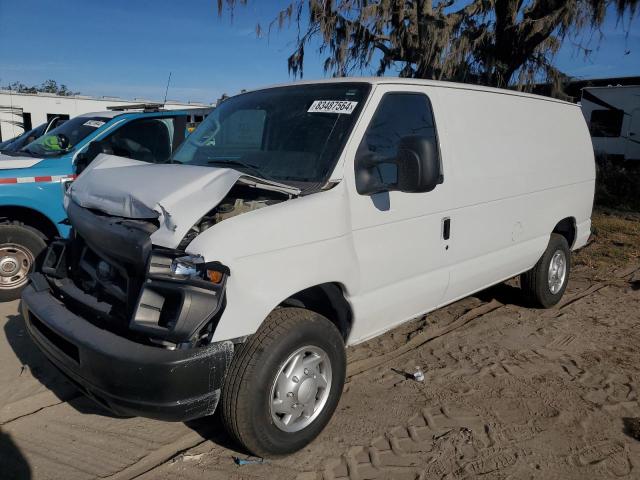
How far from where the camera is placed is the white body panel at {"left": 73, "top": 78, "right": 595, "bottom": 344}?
2631mm

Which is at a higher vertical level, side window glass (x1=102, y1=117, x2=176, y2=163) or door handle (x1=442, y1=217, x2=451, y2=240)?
side window glass (x1=102, y1=117, x2=176, y2=163)

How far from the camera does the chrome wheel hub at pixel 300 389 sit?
2.86 m

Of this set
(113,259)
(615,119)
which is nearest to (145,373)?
(113,259)

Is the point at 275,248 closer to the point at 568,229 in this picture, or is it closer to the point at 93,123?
the point at 568,229

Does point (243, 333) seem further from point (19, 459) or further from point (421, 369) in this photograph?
point (421, 369)

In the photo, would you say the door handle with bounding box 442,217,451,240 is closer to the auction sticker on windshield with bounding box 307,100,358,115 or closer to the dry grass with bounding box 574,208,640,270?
the auction sticker on windshield with bounding box 307,100,358,115

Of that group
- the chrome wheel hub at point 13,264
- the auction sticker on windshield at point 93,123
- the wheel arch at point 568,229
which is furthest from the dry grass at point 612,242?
the chrome wheel hub at point 13,264

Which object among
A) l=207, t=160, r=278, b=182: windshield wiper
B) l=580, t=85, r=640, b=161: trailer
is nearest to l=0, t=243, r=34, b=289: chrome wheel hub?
l=207, t=160, r=278, b=182: windshield wiper

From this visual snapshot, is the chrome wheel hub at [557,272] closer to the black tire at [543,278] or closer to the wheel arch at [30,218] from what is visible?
the black tire at [543,278]

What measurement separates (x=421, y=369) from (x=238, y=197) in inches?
81.3

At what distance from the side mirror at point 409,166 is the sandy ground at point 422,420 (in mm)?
1493

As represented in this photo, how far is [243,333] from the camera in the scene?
259 centimetres

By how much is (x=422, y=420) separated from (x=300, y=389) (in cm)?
97

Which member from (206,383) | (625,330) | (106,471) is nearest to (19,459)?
(106,471)
